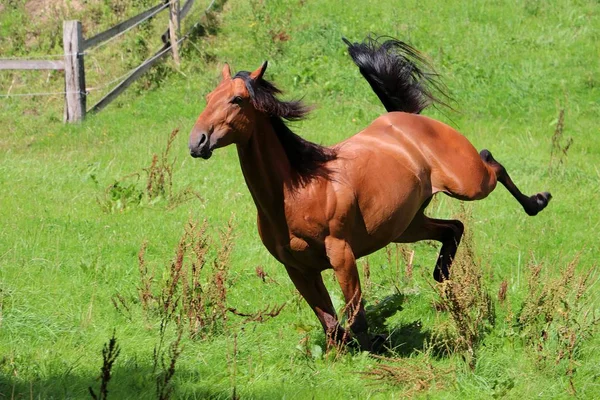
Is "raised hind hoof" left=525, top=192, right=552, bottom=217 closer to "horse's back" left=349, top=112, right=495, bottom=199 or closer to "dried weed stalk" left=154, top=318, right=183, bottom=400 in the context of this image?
"horse's back" left=349, top=112, right=495, bottom=199

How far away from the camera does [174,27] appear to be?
1714cm

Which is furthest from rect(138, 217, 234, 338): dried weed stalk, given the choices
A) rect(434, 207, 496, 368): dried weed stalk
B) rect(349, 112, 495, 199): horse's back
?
rect(434, 207, 496, 368): dried weed stalk

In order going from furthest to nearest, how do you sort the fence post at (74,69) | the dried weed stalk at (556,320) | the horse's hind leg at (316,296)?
1. the fence post at (74,69)
2. the horse's hind leg at (316,296)
3. the dried weed stalk at (556,320)

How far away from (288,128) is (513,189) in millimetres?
2592

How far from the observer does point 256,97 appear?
5.92 m

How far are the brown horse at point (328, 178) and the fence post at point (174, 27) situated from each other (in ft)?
33.6

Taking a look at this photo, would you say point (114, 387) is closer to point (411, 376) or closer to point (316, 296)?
point (316, 296)

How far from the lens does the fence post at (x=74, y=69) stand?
50.6ft

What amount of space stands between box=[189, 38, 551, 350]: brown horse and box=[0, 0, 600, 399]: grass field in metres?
0.53

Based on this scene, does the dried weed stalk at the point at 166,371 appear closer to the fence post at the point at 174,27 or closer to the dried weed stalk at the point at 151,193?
the dried weed stalk at the point at 151,193

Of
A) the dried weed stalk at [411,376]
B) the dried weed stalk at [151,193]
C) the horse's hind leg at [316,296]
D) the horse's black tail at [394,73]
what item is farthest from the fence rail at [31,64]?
the dried weed stalk at [411,376]

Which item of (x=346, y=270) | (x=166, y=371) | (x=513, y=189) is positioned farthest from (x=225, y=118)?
(x=513, y=189)

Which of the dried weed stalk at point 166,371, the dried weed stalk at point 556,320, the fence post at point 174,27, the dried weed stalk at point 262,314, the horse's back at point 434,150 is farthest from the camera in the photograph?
the fence post at point 174,27

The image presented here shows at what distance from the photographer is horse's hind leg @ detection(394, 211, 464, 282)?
770 centimetres
